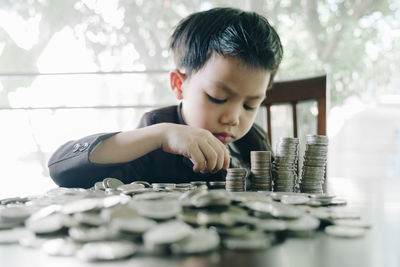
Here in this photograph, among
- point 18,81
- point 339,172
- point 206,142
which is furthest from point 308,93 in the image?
point 339,172

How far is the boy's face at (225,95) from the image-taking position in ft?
3.12

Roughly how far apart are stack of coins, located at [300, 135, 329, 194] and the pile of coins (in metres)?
0.33

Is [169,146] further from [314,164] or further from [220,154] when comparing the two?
[314,164]

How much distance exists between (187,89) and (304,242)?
2.44ft

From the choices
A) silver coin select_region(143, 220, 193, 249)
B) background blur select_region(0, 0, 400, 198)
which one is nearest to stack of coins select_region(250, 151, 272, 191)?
silver coin select_region(143, 220, 193, 249)

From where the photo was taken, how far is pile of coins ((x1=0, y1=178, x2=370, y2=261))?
13.4 inches

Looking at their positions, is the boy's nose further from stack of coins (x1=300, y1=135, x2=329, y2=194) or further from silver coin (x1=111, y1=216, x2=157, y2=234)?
silver coin (x1=111, y1=216, x2=157, y2=234)

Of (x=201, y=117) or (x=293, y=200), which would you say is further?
(x=201, y=117)

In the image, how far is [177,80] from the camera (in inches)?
44.8

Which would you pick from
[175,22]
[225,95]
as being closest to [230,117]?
[225,95]

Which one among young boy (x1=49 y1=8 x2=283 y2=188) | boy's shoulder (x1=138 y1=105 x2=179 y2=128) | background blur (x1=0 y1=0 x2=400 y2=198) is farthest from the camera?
background blur (x1=0 y1=0 x2=400 y2=198)

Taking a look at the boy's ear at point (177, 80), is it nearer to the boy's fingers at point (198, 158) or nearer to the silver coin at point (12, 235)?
the boy's fingers at point (198, 158)

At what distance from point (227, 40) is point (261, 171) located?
0.38 metres

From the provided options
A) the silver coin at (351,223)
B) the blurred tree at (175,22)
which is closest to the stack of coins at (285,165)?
the silver coin at (351,223)
